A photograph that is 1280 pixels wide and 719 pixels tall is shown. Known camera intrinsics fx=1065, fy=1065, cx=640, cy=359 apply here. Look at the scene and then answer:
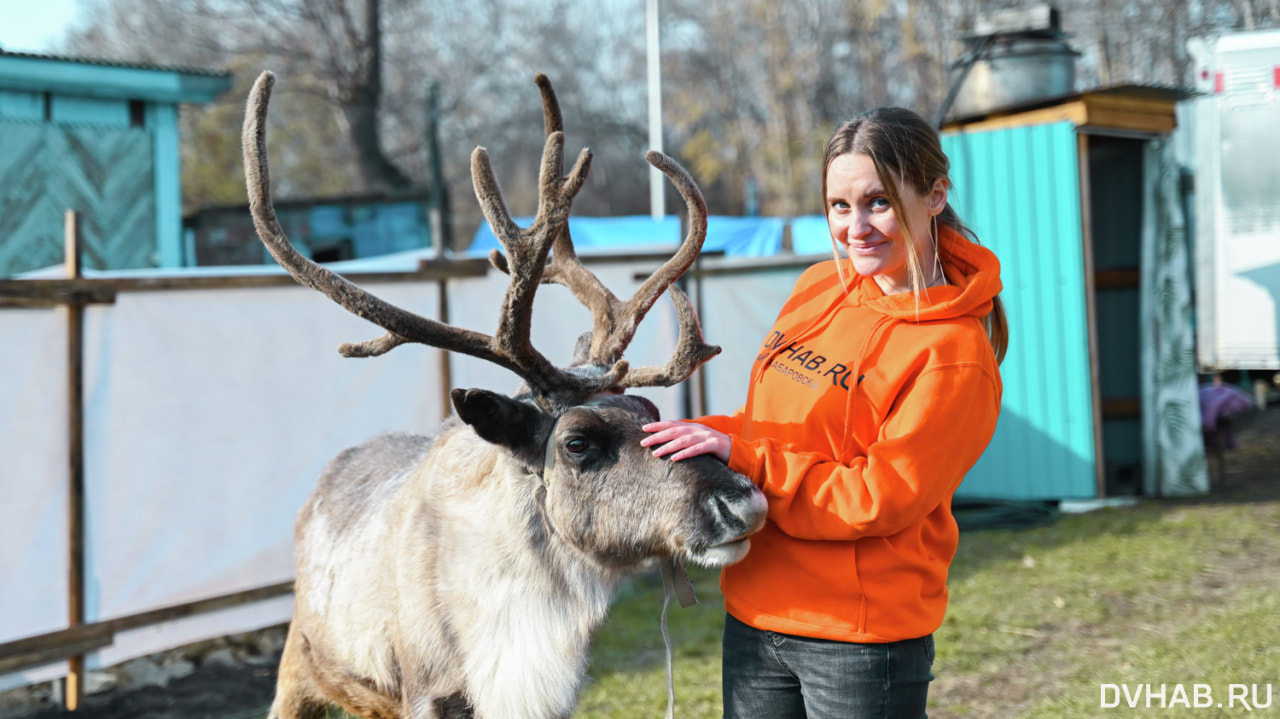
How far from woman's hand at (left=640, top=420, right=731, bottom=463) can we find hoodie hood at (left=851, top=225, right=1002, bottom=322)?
489 mm

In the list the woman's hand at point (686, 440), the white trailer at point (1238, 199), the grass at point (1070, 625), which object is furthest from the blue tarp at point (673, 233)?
the woman's hand at point (686, 440)

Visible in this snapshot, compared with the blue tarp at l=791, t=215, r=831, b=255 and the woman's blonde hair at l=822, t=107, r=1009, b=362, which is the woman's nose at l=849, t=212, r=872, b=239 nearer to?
the woman's blonde hair at l=822, t=107, r=1009, b=362

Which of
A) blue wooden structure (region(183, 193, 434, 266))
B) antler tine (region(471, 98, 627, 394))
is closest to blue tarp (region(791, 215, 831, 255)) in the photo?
blue wooden structure (region(183, 193, 434, 266))

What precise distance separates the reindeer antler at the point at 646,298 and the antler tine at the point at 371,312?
19cm

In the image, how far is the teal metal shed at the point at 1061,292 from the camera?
8.52 metres

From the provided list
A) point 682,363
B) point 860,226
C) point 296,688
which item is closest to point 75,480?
point 296,688

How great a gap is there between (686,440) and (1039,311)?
689 cm

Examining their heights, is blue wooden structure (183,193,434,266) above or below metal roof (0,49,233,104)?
below

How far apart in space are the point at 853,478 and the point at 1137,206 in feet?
27.2

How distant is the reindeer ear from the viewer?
2.75 metres

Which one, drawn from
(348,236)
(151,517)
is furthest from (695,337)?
(348,236)

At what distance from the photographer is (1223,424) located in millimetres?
9422

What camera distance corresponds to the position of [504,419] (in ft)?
9.36

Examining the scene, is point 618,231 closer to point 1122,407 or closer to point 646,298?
point 1122,407
